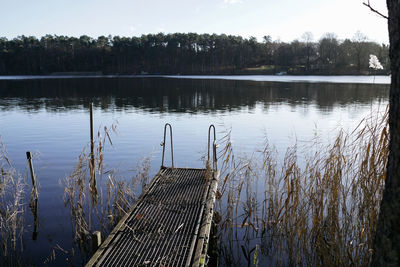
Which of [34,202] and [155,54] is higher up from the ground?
[155,54]

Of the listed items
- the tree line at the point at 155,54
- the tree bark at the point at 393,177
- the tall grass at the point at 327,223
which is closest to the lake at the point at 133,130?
the tall grass at the point at 327,223

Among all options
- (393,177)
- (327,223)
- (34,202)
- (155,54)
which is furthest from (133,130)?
(155,54)

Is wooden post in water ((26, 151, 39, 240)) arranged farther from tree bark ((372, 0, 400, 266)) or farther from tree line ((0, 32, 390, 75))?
tree line ((0, 32, 390, 75))

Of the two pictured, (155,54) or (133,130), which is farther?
(155,54)

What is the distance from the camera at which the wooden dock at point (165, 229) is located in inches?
175

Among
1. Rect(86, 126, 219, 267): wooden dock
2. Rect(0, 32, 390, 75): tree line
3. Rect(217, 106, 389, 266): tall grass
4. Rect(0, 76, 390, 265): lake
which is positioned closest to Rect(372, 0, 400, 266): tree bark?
Rect(217, 106, 389, 266): tall grass

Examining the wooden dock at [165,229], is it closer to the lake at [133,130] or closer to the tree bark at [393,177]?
the lake at [133,130]

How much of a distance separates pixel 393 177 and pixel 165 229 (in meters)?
3.65

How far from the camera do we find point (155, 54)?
365 feet

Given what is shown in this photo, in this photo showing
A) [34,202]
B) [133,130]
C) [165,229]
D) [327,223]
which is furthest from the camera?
[133,130]

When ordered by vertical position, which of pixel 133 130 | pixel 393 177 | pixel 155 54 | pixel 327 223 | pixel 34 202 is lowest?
pixel 34 202

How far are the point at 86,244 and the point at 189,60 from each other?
356 feet

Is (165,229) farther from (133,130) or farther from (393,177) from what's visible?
(133,130)

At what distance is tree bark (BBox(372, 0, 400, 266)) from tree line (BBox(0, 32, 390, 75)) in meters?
101
